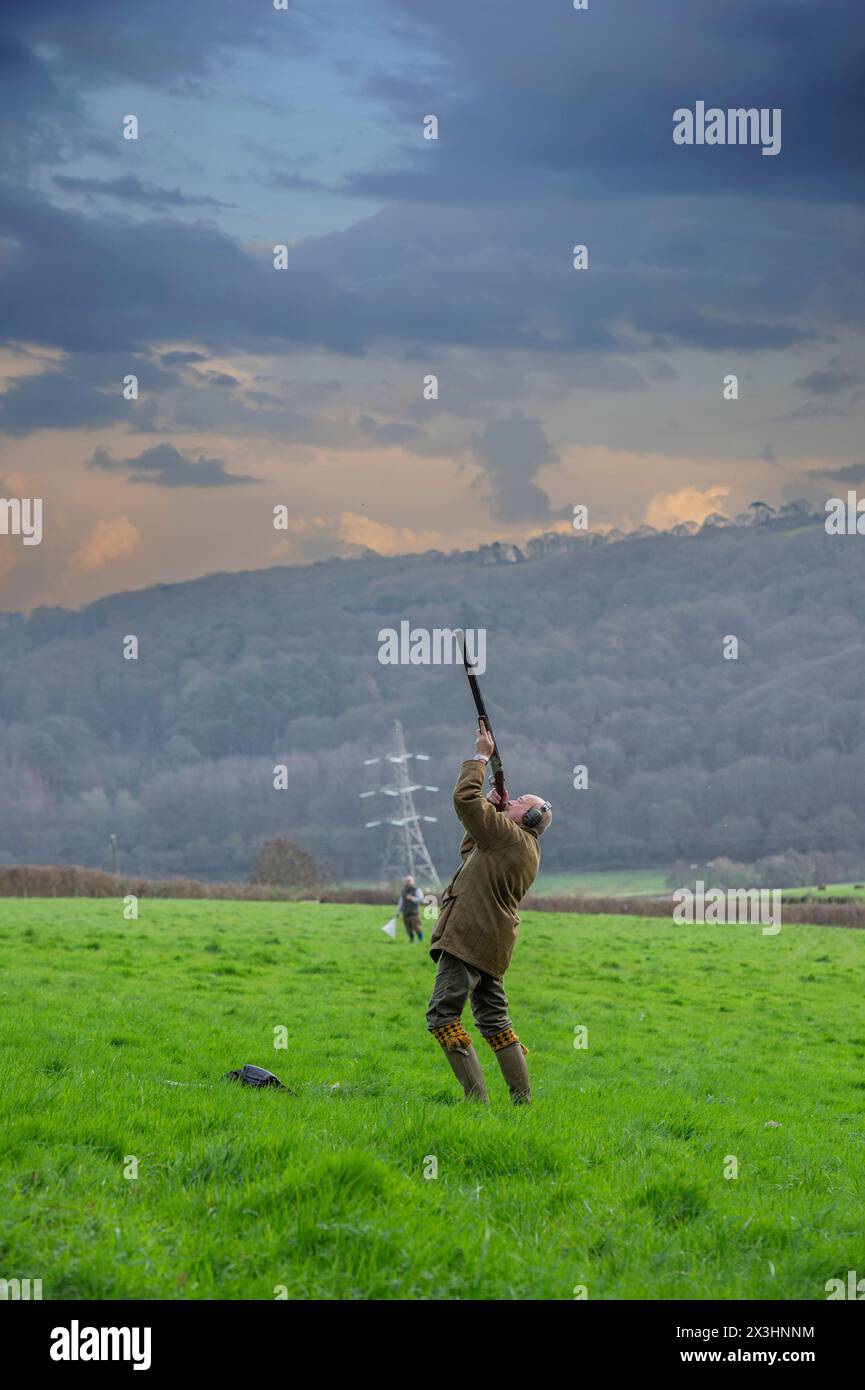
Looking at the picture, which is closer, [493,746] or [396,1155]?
[396,1155]

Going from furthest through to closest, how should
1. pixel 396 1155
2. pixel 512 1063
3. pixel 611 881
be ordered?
1. pixel 611 881
2. pixel 512 1063
3. pixel 396 1155

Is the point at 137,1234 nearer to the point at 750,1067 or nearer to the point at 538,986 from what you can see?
the point at 750,1067

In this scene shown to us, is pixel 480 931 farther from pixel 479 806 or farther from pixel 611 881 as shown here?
pixel 611 881

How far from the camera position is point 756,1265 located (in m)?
6.48

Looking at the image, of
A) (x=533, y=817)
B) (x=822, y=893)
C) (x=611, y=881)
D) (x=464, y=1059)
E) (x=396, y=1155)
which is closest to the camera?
(x=396, y=1155)

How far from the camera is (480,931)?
9.69m

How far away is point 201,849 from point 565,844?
176 feet

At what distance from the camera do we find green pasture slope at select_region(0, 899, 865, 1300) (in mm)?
5887

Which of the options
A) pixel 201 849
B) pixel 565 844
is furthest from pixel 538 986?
pixel 201 849

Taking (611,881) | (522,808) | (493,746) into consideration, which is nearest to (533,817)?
(522,808)

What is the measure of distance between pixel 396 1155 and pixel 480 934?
7.51 feet

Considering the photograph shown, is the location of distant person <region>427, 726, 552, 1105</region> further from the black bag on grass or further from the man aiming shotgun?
the black bag on grass
